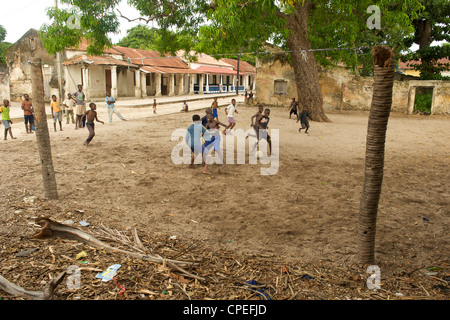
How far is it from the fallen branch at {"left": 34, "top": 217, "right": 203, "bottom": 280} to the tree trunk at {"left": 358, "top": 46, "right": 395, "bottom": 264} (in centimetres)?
202

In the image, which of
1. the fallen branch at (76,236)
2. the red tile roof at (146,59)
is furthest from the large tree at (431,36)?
the fallen branch at (76,236)

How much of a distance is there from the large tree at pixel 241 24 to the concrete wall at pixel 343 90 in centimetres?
370

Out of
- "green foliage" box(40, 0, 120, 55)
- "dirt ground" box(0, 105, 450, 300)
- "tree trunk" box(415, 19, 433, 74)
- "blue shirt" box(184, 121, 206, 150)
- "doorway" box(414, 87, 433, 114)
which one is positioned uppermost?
"tree trunk" box(415, 19, 433, 74)

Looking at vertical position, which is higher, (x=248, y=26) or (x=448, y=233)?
(x=248, y=26)

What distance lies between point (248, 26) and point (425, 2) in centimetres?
1461

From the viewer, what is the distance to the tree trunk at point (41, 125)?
5.84 meters

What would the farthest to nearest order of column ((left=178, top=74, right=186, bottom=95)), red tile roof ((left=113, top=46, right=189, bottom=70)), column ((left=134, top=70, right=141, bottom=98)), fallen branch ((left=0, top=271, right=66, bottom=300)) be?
column ((left=178, top=74, right=186, bottom=95))
red tile roof ((left=113, top=46, right=189, bottom=70))
column ((left=134, top=70, right=141, bottom=98))
fallen branch ((left=0, top=271, right=66, bottom=300))

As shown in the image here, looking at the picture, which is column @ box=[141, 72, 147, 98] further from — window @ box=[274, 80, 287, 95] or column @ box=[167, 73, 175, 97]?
window @ box=[274, 80, 287, 95]

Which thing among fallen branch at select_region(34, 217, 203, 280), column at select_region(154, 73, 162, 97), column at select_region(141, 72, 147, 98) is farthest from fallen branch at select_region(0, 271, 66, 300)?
column at select_region(154, 73, 162, 97)

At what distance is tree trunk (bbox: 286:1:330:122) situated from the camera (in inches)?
674

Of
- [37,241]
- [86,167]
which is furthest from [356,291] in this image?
[86,167]

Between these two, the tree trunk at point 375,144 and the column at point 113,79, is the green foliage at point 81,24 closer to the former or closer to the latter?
the tree trunk at point 375,144

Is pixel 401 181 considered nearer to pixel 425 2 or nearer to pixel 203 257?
pixel 203 257

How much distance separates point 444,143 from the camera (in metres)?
12.8
